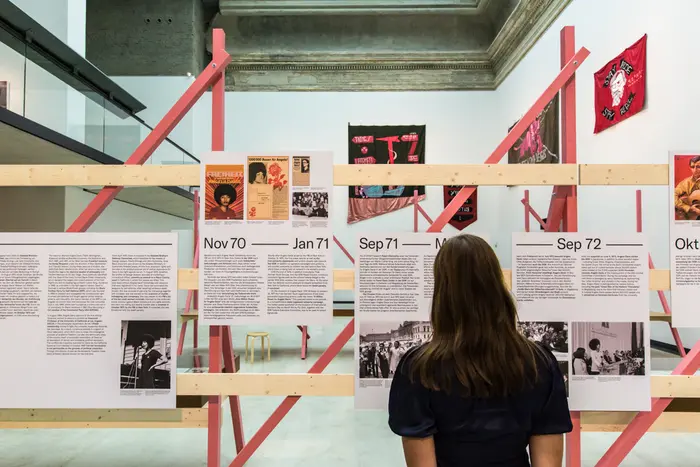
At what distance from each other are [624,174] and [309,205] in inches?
59.5

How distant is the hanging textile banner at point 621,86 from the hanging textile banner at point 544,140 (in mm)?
1574

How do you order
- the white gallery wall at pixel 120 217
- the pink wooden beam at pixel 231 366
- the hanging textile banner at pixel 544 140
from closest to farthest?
the pink wooden beam at pixel 231 366 → the white gallery wall at pixel 120 217 → the hanging textile banner at pixel 544 140

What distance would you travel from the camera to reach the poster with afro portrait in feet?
7.76

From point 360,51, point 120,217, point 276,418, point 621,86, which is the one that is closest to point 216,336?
point 276,418

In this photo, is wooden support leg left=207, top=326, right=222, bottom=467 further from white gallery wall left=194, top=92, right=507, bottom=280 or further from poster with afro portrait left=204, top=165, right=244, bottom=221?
white gallery wall left=194, top=92, right=507, bottom=280

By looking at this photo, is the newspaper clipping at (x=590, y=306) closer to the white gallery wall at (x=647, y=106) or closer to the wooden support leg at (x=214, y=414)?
the wooden support leg at (x=214, y=414)

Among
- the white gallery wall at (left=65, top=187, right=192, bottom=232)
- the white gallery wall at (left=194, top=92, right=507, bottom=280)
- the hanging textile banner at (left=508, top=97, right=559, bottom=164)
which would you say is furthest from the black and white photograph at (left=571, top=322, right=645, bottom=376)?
the white gallery wall at (left=194, top=92, right=507, bottom=280)

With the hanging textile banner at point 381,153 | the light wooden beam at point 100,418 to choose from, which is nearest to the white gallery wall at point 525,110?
the hanging textile banner at point 381,153

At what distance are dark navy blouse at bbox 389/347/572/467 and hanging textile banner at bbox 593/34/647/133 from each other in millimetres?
7577

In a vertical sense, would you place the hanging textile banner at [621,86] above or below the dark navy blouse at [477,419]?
above

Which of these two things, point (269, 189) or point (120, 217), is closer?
point (269, 189)

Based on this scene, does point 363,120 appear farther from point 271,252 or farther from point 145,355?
point 145,355

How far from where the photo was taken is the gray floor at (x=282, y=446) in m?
3.29

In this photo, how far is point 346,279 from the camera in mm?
2418
